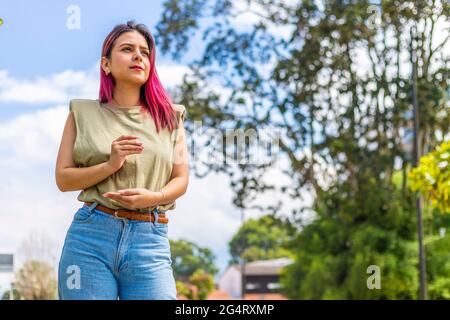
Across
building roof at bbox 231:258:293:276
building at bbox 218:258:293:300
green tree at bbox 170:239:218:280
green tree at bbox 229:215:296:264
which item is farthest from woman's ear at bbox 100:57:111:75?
building roof at bbox 231:258:293:276

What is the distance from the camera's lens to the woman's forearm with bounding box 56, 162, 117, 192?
1199 millimetres

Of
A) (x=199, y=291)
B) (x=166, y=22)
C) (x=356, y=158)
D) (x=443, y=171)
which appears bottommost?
(x=199, y=291)

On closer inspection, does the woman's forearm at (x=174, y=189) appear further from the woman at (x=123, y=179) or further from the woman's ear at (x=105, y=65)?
the woman's ear at (x=105, y=65)

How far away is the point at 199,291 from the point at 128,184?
6.92 metres

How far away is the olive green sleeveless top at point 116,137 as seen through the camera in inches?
48.4

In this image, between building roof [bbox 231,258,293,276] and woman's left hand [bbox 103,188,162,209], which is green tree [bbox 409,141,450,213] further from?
building roof [bbox 231,258,293,276]

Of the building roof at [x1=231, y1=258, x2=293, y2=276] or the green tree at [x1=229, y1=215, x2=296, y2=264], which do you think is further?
the building roof at [x1=231, y1=258, x2=293, y2=276]

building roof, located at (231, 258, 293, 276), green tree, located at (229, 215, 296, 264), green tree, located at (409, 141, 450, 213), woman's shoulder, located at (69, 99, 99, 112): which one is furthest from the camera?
building roof, located at (231, 258, 293, 276)

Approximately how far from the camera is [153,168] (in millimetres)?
1247

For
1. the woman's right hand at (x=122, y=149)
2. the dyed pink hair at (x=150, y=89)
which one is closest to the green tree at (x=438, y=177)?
the dyed pink hair at (x=150, y=89)

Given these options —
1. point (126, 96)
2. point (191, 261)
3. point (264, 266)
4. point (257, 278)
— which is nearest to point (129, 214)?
point (126, 96)

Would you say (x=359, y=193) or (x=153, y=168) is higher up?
(x=359, y=193)
